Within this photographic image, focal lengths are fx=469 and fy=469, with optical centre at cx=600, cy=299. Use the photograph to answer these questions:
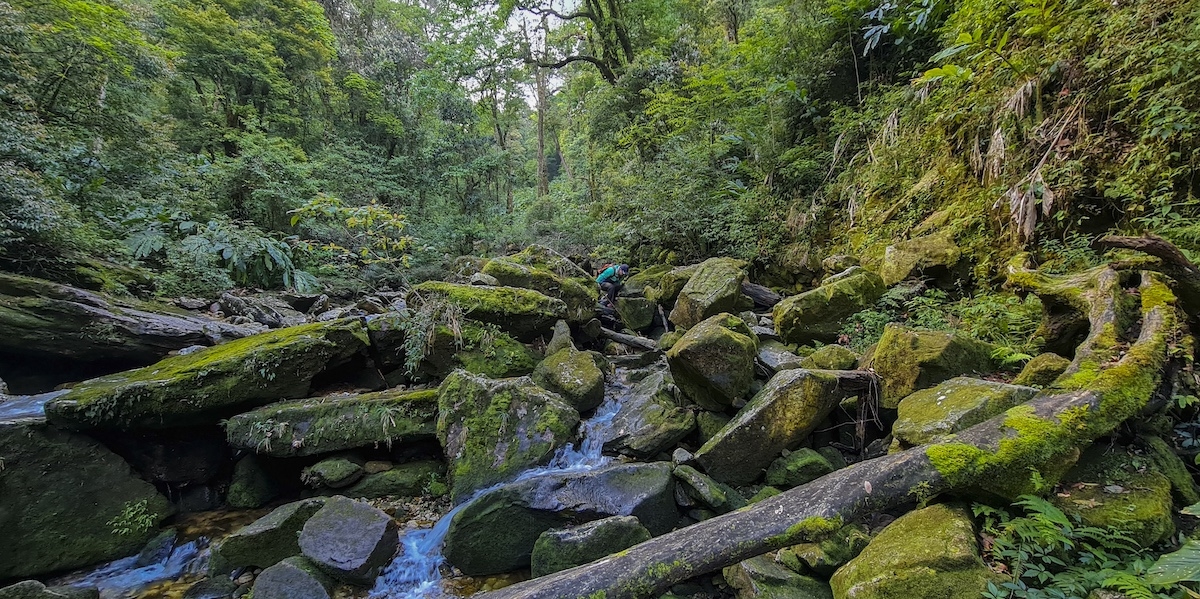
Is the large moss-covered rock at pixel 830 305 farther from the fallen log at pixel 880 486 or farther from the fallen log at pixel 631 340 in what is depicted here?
the fallen log at pixel 880 486

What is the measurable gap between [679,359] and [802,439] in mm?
1477

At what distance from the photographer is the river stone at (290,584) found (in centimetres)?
362

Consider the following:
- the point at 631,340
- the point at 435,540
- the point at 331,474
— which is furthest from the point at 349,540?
the point at 631,340

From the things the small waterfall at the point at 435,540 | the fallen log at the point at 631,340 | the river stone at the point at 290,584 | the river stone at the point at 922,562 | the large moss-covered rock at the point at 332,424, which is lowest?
the small waterfall at the point at 435,540

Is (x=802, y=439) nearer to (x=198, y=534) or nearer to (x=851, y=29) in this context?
(x=198, y=534)

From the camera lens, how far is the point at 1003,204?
5.53 m

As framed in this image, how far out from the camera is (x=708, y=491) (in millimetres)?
4160

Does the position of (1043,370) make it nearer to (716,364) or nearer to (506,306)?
(716,364)

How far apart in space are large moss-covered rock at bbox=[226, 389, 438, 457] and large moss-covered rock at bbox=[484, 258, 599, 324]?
10.6 ft

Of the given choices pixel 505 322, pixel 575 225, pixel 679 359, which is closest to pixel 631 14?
pixel 575 225

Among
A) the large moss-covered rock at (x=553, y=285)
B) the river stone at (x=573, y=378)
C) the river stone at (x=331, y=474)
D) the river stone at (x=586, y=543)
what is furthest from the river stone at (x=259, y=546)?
the large moss-covered rock at (x=553, y=285)

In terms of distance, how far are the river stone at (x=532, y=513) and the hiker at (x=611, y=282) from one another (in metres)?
6.06

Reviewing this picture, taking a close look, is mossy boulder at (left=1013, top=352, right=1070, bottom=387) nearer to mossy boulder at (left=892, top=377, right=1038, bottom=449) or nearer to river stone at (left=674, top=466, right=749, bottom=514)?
mossy boulder at (left=892, top=377, right=1038, bottom=449)

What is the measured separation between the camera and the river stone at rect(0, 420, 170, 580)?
422 centimetres
